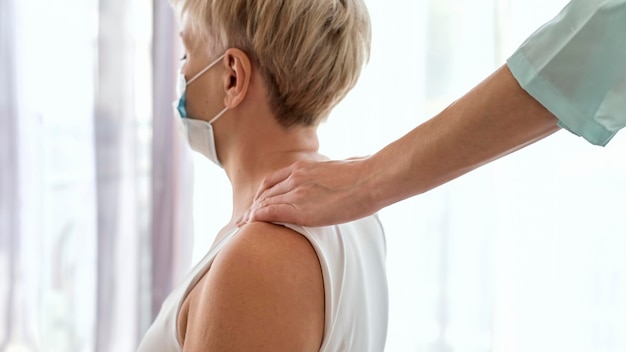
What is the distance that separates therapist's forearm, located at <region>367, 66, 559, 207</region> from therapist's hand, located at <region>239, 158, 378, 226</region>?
0.11 ft

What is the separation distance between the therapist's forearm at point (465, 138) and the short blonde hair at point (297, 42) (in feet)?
0.87

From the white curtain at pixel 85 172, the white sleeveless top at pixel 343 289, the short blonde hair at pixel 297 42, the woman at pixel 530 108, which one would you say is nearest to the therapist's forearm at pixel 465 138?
the woman at pixel 530 108

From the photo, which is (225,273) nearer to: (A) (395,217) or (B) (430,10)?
(A) (395,217)

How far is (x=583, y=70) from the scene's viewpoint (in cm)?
82

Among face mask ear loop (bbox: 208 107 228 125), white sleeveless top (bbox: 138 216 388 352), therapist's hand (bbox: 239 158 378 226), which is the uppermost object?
face mask ear loop (bbox: 208 107 228 125)

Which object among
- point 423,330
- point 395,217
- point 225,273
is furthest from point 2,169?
point 225,273

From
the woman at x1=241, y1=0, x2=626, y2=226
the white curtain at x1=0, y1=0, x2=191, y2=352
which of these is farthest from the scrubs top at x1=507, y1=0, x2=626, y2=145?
the white curtain at x1=0, y1=0, x2=191, y2=352

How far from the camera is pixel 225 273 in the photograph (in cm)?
95

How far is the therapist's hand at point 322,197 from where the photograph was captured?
1.01m

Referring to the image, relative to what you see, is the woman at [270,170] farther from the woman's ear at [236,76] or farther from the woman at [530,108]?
the woman at [530,108]

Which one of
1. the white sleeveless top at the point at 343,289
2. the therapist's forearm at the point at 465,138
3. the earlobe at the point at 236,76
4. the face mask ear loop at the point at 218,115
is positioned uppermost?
the earlobe at the point at 236,76

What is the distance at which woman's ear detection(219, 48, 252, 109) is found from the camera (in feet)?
3.92

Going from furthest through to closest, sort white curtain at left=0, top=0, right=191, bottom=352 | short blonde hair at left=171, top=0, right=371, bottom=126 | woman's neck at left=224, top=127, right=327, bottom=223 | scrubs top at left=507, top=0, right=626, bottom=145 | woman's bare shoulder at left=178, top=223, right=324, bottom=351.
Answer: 1. white curtain at left=0, top=0, right=191, bottom=352
2. woman's neck at left=224, top=127, right=327, bottom=223
3. short blonde hair at left=171, top=0, right=371, bottom=126
4. woman's bare shoulder at left=178, top=223, right=324, bottom=351
5. scrubs top at left=507, top=0, right=626, bottom=145

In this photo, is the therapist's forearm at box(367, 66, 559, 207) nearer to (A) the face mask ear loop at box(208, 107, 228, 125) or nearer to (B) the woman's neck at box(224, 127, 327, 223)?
(B) the woman's neck at box(224, 127, 327, 223)
